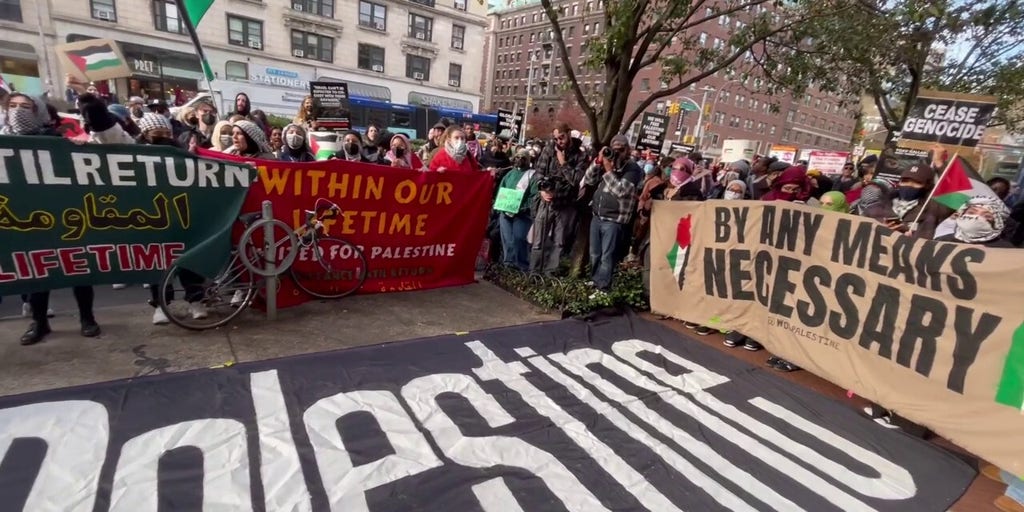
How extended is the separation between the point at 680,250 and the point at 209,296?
4.73 m

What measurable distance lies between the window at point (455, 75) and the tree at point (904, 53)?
34.2 meters

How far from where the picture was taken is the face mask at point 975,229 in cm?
354

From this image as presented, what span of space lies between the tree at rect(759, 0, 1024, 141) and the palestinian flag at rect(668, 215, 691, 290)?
107 inches

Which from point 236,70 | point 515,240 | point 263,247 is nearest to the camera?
point 263,247

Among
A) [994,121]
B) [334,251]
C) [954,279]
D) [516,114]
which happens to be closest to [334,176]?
[334,251]

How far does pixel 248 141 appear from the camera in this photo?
4.73 m

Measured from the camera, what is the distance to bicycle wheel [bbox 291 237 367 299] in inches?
193

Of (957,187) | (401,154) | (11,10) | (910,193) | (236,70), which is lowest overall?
(401,154)

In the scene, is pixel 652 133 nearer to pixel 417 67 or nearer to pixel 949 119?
pixel 949 119

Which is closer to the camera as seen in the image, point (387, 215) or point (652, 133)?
point (387, 215)

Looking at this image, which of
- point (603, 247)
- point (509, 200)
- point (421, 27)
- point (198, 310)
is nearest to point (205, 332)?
point (198, 310)

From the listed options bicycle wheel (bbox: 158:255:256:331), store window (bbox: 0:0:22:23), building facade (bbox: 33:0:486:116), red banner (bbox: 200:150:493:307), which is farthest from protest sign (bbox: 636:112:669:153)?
store window (bbox: 0:0:22:23)

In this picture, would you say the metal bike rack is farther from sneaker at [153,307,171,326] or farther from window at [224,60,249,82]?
window at [224,60,249,82]

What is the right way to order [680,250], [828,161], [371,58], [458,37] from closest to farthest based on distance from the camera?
[680,250], [828,161], [371,58], [458,37]
